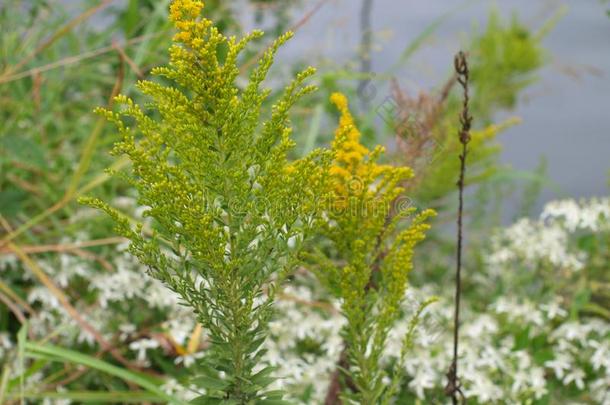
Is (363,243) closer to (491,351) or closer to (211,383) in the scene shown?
(211,383)

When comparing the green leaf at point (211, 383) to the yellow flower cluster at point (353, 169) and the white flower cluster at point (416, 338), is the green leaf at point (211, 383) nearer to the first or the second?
the yellow flower cluster at point (353, 169)

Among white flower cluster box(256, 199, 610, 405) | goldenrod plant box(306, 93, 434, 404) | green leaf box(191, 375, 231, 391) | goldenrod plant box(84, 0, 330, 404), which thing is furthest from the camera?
white flower cluster box(256, 199, 610, 405)

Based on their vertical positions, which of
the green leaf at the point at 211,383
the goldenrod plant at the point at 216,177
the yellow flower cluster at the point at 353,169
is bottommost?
the green leaf at the point at 211,383

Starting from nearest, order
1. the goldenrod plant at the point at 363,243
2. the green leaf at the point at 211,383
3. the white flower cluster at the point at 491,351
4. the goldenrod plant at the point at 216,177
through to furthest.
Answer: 1. the goldenrod plant at the point at 216,177
2. the green leaf at the point at 211,383
3. the goldenrod plant at the point at 363,243
4. the white flower cluster at the point at 491,351

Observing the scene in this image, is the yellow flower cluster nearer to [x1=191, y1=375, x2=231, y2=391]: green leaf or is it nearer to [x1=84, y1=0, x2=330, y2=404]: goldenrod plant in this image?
[x1=84, y1=0, x2=330, y2=404]: goldenrod plant

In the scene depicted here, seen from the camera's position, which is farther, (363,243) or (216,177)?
(363,243)

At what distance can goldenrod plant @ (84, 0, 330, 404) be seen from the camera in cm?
122

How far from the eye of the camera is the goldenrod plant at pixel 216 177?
1.22 meters

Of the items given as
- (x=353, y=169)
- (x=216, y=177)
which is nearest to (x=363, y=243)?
(x=353, y=169)

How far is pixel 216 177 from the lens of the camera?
1280 millimetres

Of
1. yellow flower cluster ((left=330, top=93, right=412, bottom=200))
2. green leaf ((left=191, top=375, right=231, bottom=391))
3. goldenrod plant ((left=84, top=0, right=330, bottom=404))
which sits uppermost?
yellow flower cluster ((left=330, top=93, right=412, bottom=200))

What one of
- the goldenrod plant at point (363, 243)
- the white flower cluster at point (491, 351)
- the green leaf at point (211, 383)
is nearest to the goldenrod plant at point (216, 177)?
the green leaf at point (211, 383)

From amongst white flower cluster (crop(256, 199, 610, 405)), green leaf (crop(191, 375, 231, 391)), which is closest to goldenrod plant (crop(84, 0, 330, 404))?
green leaf (crop(191, 375, 231, 391))

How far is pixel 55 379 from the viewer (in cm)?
262
